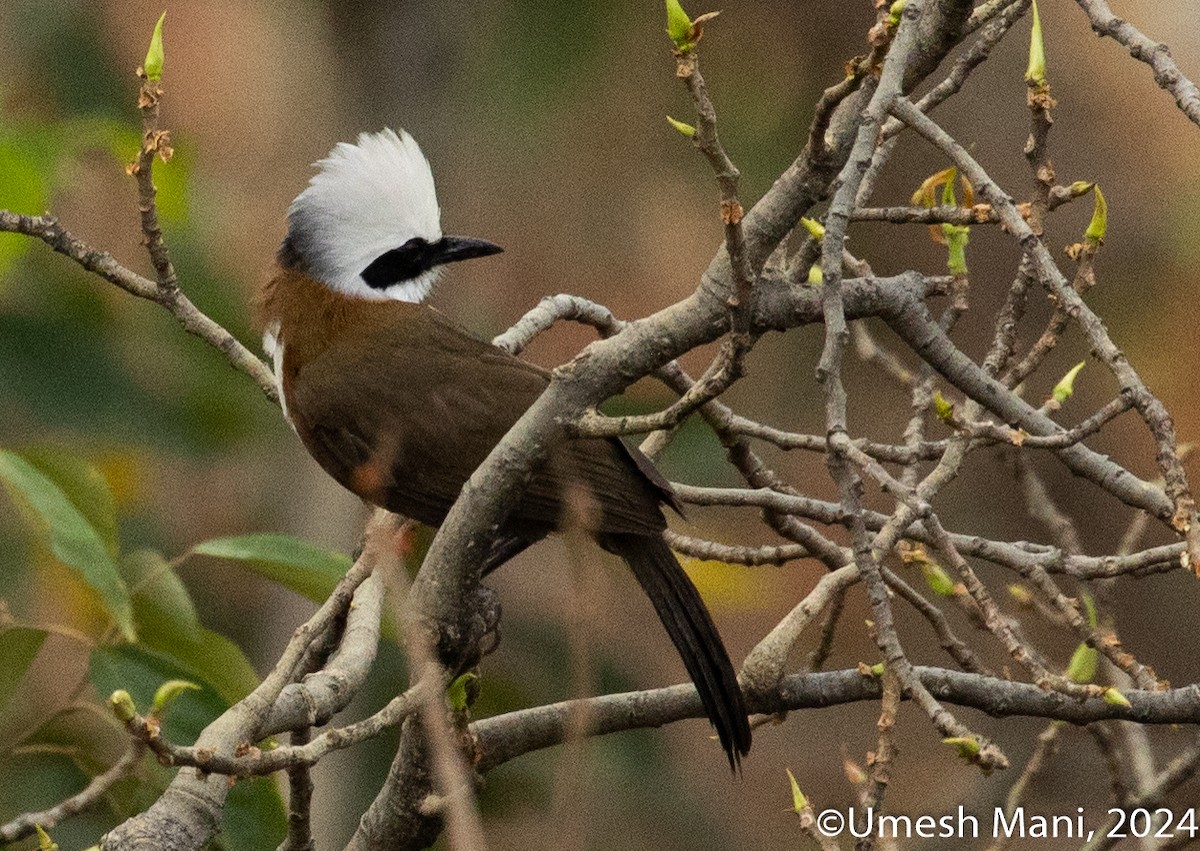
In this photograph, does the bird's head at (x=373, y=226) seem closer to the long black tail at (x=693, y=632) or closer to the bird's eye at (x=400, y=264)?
the bird's eye at (x=400, y=264)

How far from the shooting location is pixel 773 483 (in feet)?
9.91

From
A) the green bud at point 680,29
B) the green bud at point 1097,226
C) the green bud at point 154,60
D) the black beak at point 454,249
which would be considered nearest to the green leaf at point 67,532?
the green bud at point 154,60

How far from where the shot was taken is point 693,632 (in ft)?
9.57

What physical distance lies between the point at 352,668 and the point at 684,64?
109cm

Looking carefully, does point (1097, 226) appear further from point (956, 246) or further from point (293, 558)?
point (293, 558)

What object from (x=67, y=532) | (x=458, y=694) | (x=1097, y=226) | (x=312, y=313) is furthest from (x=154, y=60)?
(x=1097, y=226)

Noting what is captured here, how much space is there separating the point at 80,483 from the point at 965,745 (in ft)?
6.09

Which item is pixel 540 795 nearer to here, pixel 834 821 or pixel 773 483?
pixel 834 821

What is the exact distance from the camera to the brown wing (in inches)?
125

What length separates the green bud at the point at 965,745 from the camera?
6.29ft

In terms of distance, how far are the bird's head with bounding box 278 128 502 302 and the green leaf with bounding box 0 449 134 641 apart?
123 cm

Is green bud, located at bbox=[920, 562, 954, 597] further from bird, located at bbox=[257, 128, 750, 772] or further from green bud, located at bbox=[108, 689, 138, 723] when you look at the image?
green bud, located at bbox=[108, 689, 138, 723]

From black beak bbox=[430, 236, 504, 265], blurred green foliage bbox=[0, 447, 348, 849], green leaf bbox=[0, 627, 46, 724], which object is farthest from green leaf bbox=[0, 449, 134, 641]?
black beak bbox=[430, 236, 504, 265]

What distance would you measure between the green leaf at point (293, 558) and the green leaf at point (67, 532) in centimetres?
25
